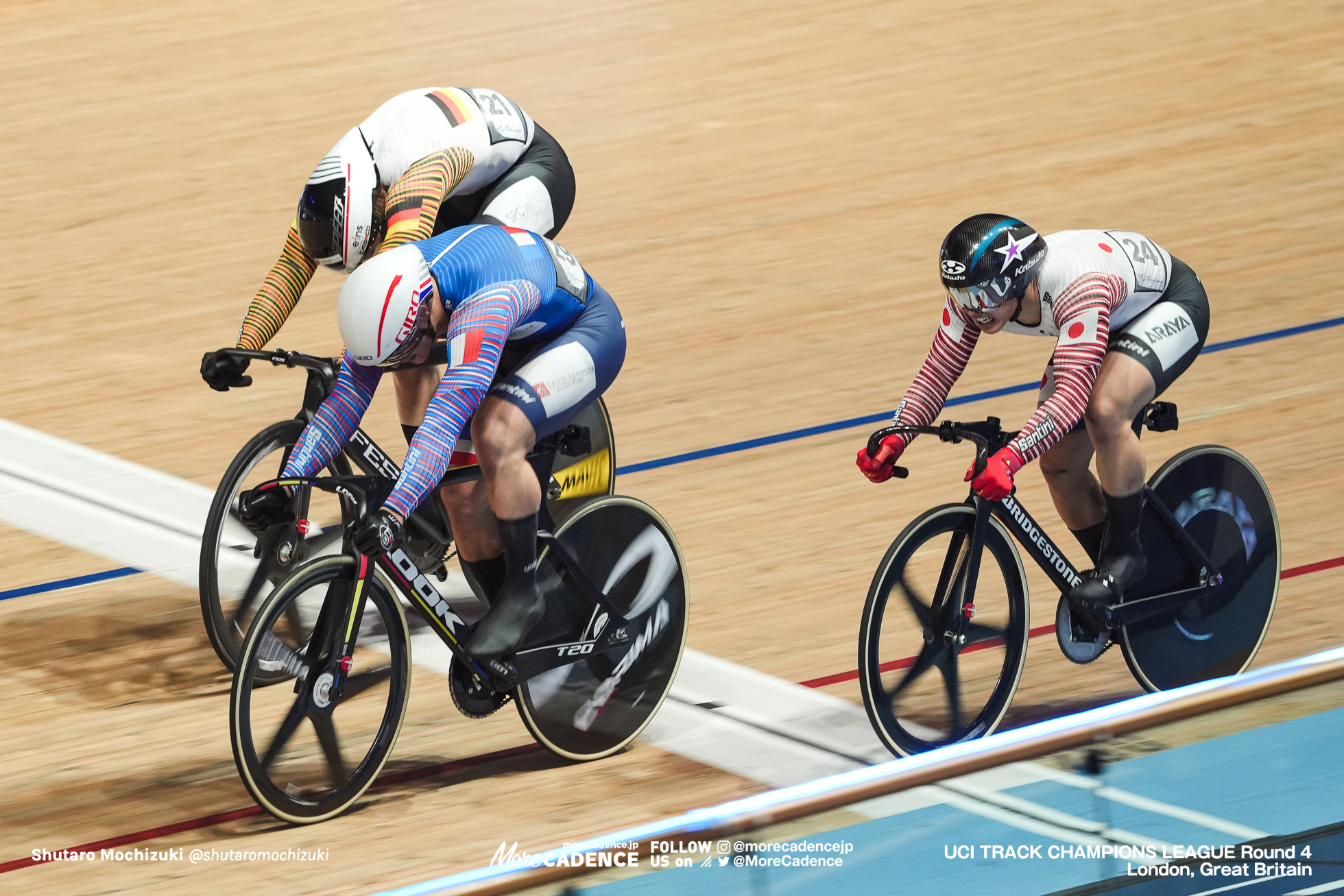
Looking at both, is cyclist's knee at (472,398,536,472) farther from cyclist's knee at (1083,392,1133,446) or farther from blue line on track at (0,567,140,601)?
blue line on track at (0,567,140,601)

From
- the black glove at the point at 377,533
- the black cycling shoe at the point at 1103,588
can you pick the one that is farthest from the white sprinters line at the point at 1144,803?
the black glove at the point at 377,533

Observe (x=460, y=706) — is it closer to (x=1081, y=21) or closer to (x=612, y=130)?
→ (x=612, y=130)

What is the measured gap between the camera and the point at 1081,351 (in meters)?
4.19

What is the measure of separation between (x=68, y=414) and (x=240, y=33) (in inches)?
190

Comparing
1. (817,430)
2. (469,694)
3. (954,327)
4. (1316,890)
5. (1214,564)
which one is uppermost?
(954,327)

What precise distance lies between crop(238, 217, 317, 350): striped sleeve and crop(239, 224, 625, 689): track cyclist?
572 millimetres

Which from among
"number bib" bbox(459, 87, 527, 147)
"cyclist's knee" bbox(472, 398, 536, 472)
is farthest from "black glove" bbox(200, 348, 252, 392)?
"number bib" bbox(459, 87, 527, 147)

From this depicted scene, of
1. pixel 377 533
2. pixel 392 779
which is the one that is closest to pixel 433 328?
pixel 377 533

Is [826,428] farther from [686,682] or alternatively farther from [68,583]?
[68,583]

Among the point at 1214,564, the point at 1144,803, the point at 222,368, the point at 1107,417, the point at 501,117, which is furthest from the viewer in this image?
the point at 501,117

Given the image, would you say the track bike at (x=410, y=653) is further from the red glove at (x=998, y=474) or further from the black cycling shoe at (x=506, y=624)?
the red glove at (x=998, y=474)

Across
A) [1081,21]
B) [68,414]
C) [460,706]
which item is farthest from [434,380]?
[1081,21]

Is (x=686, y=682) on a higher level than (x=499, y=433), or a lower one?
lower

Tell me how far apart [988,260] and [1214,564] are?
1165mm
